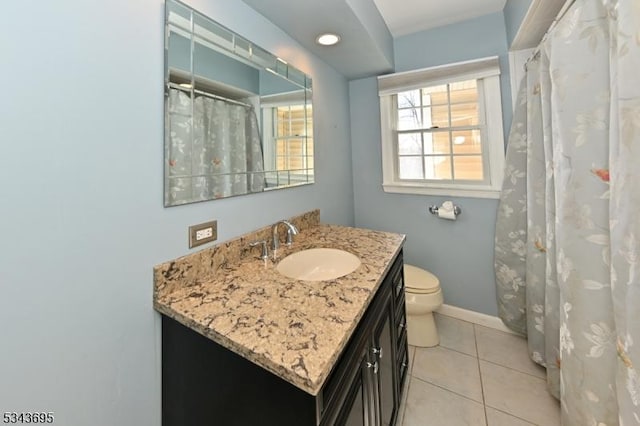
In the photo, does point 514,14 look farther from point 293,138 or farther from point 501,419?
point 501,419

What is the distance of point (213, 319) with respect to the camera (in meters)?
0.79

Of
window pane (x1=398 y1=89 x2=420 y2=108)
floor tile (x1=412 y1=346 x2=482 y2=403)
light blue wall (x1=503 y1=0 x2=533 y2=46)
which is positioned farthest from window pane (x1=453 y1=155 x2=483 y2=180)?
floor tile (x1=412 y1=346 x2=482 y2=403)

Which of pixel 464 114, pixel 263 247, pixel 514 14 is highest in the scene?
pixel 514 14

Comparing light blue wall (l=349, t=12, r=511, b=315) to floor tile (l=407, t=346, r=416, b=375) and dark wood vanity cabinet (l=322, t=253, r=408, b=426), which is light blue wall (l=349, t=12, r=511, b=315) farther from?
dark wood vanity cabinet (l=322, t=253, r=408, b=426)

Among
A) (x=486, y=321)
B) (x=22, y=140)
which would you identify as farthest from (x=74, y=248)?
(x=486, y=321)

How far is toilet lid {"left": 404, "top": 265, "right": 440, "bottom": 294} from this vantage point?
1808 mm

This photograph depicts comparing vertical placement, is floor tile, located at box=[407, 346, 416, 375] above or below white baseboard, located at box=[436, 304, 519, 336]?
below

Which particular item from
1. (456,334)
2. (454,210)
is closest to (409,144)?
(454,210)

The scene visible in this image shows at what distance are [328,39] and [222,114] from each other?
0.98 meters

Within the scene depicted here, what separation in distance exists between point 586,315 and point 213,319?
1.38 m

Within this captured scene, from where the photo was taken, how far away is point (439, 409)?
4.64 feet

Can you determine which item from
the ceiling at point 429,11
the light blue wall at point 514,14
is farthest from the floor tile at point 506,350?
the ceiling at point 429,11

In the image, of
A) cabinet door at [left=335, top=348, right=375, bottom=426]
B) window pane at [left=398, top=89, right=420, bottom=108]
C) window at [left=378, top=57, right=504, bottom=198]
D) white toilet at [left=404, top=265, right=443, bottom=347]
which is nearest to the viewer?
cabinet door at [left=335, top=348, right=375, bottom=426]

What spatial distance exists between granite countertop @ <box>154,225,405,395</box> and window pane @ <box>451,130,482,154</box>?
1.44 meters
